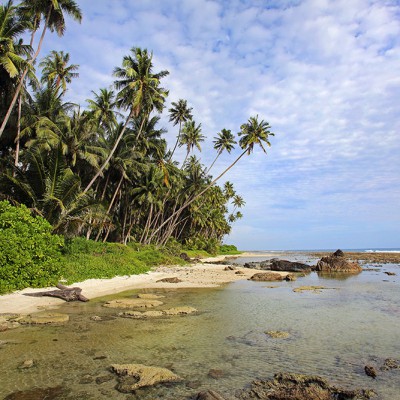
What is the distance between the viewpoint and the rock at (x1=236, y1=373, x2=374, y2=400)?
213 inches

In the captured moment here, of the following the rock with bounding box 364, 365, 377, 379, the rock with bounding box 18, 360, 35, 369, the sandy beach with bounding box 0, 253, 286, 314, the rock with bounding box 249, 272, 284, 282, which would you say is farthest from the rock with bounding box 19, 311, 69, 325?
the rock with bounding box 249, 272, 284, 282

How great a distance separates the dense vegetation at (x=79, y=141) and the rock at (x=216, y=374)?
47.3 ft

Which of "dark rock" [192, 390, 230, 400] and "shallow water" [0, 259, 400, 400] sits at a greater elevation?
"dark rock" [192, 390, 230, 400]

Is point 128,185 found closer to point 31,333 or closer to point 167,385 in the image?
point 31,333

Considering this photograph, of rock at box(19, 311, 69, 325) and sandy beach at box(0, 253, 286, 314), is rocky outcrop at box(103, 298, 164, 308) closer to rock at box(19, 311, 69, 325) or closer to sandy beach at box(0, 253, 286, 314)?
sandy beach at box(0, 253, 286, 314)

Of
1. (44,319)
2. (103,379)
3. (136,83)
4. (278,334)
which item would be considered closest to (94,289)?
(44,319)

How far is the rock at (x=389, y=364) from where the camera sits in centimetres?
682

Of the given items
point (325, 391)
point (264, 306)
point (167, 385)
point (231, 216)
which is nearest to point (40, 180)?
point (264, 306)

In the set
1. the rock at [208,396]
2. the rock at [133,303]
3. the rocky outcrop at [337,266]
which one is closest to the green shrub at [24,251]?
the rock at [133,303]

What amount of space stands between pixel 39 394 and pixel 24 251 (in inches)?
380

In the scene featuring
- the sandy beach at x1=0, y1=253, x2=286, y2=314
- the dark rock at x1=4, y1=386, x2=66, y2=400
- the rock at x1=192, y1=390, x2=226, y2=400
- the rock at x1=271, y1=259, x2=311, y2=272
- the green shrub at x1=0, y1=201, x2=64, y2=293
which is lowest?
the dark rock at x1=4, y1=386, x2=66, y2=400

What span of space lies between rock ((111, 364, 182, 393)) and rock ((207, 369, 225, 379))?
2.16 feet

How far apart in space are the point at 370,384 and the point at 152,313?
762 centimetres

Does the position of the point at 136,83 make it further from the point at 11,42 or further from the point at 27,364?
the point at 27,364
